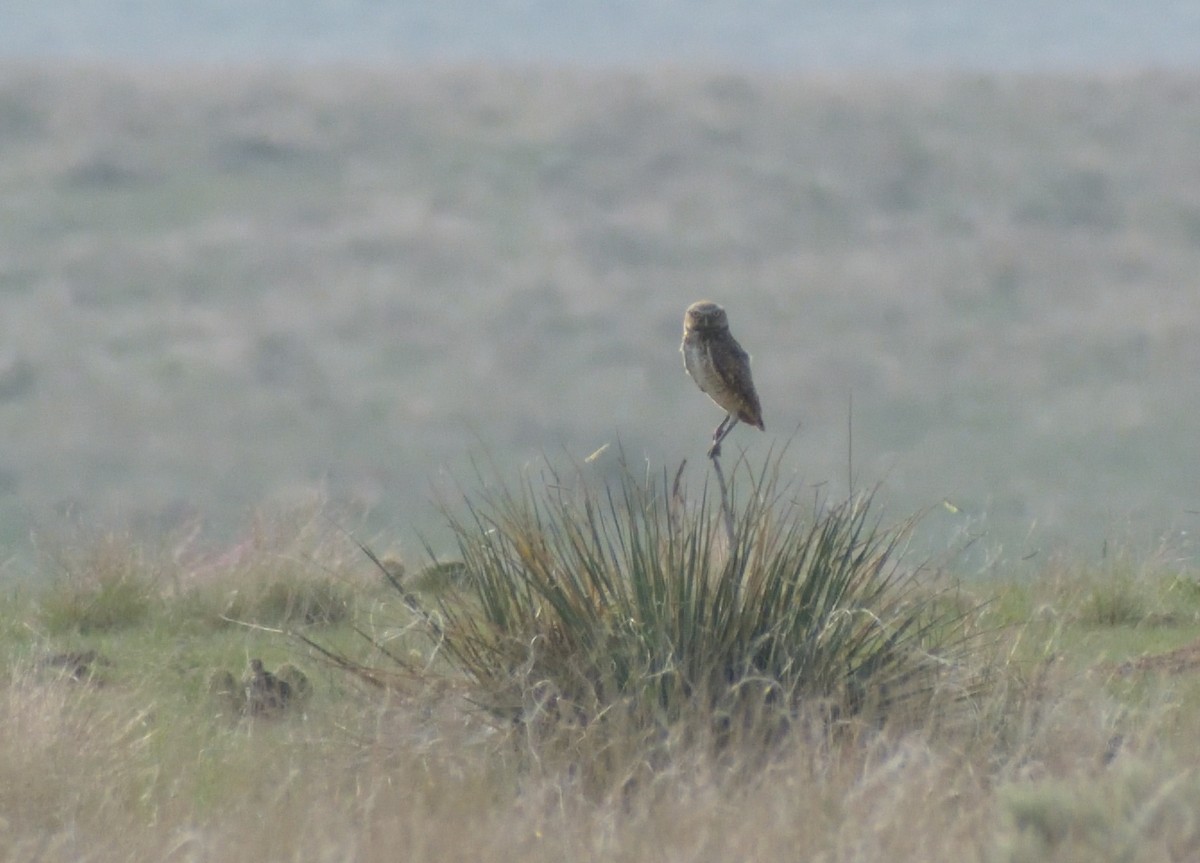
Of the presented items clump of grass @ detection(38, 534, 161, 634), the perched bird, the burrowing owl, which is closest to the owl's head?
the burrowing owl

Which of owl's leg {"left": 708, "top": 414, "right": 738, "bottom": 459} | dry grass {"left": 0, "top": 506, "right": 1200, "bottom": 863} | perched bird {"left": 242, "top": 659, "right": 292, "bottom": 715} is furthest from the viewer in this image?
perched bird {"left": 242, "top": 659, "right": 292, "bottom": 715}

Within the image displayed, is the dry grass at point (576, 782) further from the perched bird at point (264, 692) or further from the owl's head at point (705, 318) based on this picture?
the owl's head at point (705, 318)

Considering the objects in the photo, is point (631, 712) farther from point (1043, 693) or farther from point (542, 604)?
point (1043, 693)

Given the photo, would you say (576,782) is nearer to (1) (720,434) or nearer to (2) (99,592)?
(1) (720,434)

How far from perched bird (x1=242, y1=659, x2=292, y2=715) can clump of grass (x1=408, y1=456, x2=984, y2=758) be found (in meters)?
1.77

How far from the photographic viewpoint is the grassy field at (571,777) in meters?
5.26

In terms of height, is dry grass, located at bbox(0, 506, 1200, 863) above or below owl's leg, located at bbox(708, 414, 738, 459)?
below

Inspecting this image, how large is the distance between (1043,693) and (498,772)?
80.7 inches

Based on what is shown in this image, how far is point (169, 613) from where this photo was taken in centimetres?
1285

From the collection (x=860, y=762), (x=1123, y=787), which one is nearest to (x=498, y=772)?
(x=860, y=762)

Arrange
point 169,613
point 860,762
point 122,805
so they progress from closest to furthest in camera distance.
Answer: point 860,762, point 122,805, point 169,613

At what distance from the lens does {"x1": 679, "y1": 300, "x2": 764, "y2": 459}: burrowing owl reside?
262 inches

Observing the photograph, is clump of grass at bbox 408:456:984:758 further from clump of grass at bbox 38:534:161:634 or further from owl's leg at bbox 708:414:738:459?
clump of grass at bbox 38:534:161:634

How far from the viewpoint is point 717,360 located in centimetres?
664
